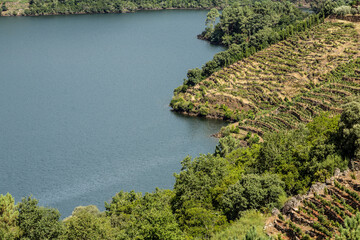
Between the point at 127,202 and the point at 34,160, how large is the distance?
39647 mm

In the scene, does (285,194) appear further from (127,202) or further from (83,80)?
(83,80)

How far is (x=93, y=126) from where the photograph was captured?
124 m

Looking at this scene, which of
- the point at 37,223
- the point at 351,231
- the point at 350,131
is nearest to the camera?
the point at 351,231

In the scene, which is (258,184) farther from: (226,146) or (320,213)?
(226,146)

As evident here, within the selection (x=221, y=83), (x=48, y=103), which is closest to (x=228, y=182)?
(x=221, y=83)

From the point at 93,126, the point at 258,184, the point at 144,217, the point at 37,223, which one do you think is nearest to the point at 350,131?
the point at 258,184

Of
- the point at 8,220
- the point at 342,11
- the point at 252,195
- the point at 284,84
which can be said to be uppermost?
the point at 342,11

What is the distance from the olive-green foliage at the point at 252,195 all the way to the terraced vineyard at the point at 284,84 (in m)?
46.3

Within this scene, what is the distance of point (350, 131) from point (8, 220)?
4828 cm

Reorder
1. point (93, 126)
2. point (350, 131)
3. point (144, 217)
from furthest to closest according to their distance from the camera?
point (93, 126)
point (350, 131)
point (144, 217)

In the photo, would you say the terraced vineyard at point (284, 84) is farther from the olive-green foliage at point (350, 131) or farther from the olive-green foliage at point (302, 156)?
the olive-green foliage at point (350, 131)

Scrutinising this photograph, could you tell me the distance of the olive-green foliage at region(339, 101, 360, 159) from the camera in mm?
60406

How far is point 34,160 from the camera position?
357 ft

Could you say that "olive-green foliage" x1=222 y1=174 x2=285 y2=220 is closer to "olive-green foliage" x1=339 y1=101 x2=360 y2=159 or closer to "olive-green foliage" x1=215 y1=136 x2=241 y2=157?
"olive-green foliage" x1=339 y1=101 x2=360 y2=159
